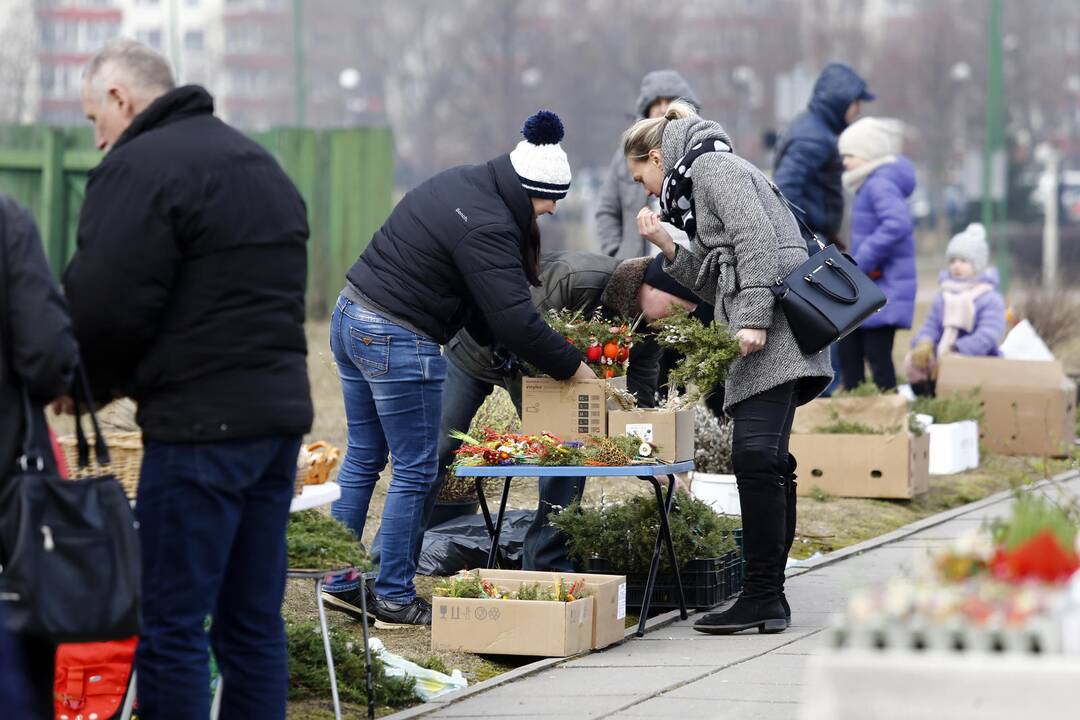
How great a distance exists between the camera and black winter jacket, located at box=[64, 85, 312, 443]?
151 inches

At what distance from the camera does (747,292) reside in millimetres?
5949

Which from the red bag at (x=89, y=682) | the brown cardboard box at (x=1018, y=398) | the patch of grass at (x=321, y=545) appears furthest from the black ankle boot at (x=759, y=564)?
the brown cardboard box at (x=1018, y=398)

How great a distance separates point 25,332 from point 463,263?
2.38 meters

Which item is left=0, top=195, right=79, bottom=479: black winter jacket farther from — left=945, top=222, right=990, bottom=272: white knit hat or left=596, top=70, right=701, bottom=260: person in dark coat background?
left=945, top=222, right=990, bottom=272: white knit hat

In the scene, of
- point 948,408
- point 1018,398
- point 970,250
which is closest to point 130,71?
point 948,408

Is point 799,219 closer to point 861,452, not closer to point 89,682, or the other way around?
point 861,452

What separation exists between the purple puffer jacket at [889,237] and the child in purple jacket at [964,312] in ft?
2.29

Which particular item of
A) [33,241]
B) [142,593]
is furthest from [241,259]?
[142,593]

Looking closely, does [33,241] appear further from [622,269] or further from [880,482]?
[880,482]

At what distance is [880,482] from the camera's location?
9141mm

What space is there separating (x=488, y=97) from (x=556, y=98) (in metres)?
2.90

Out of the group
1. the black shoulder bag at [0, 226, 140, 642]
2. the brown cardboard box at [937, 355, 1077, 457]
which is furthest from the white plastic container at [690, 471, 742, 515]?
the black shoulder bag at [0, 226, 140, 642]

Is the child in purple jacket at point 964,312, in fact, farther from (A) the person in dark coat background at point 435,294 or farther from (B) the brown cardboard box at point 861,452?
(A) the person in dark coat background at point 435,294

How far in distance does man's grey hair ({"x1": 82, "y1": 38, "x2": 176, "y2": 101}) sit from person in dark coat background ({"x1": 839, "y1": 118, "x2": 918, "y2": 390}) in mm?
6763
